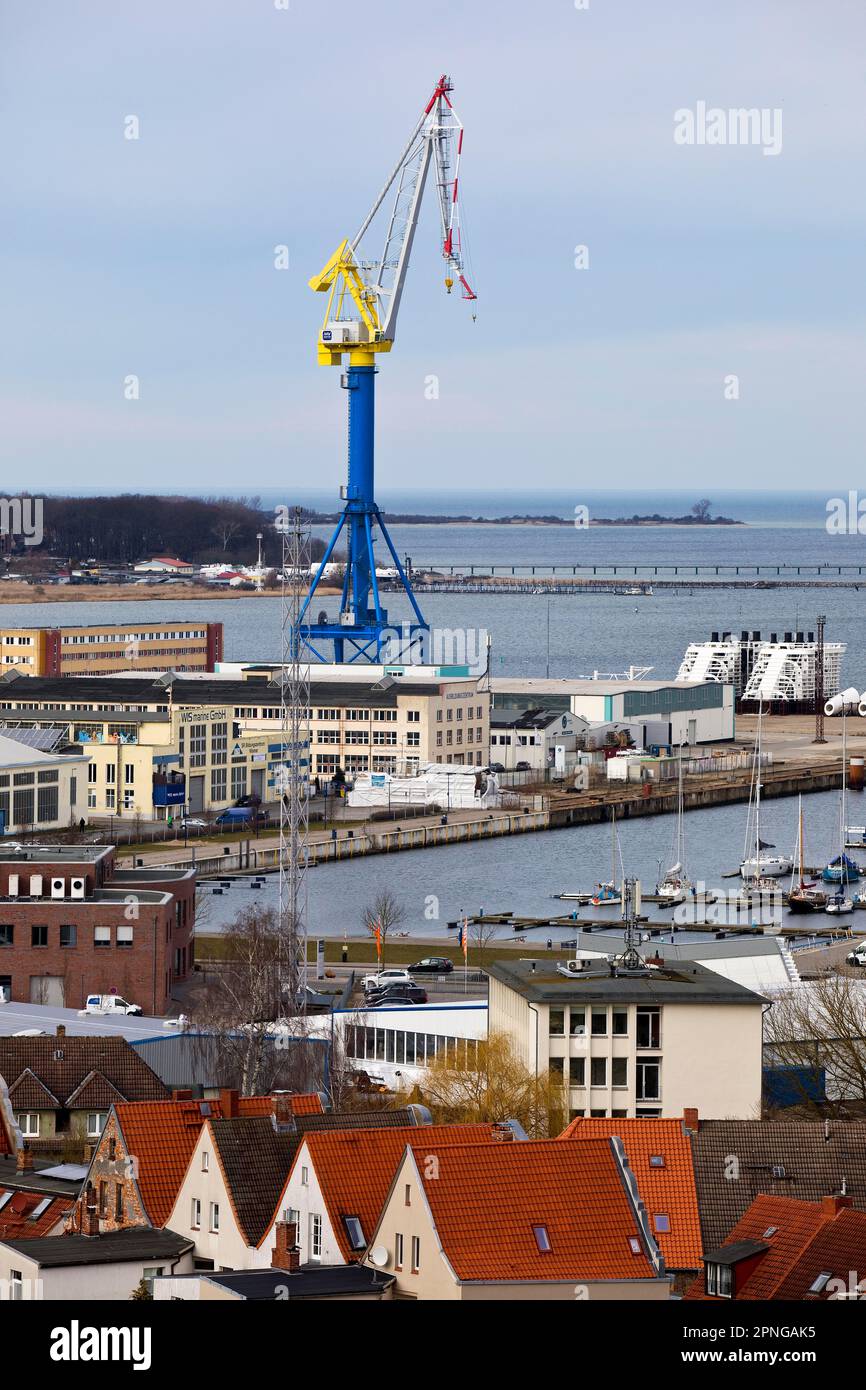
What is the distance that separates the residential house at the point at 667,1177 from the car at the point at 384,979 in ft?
24.5

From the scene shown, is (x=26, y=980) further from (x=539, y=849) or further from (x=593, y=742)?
(x=593, y=742)

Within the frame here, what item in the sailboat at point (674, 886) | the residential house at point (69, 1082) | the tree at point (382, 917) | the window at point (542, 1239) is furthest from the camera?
the sailboat at point (674, 886)

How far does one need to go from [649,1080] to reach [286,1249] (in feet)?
14.7

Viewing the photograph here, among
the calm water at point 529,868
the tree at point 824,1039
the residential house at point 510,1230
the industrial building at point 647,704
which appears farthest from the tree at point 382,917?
the industrial building at point 647,704

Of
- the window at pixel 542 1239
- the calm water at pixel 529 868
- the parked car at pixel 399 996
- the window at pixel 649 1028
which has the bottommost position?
the calm water at pixel 529 868

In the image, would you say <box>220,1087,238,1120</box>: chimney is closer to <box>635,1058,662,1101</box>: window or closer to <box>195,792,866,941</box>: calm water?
<box>635,1058,662,1101</box>: window

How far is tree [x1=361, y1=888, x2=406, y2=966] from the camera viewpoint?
57.1ft

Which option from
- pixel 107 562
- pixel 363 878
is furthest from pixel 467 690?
pixel 107 562

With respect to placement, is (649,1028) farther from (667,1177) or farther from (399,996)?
(399,996)

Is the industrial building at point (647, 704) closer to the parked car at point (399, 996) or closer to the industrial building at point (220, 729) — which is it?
the industrial building at point (220, 729)

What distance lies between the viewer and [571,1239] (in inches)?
198

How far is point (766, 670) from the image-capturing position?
42.1m

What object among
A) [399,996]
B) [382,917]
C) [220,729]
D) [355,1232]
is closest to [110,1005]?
[399,996]

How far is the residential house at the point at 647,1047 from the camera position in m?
9.43
